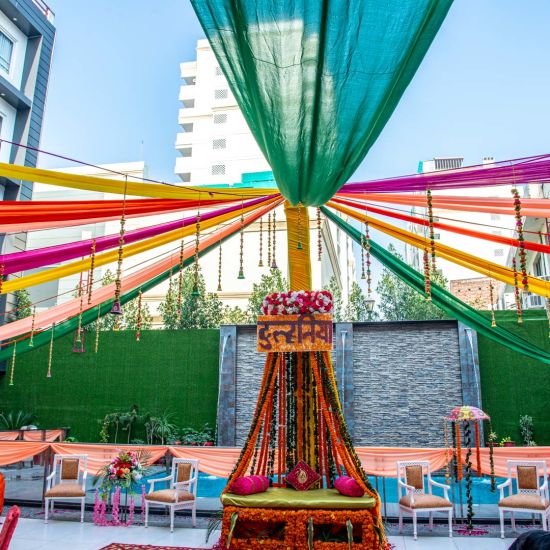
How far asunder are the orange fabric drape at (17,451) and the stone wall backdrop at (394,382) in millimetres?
3997

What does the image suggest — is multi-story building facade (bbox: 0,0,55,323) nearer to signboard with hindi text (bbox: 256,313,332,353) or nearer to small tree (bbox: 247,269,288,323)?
small tree (bbox: 247,269,288,323)

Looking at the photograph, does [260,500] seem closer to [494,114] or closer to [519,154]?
[519,154]

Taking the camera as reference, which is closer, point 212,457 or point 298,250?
point 298,250

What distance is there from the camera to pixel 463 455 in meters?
6.53

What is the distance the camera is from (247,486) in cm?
496

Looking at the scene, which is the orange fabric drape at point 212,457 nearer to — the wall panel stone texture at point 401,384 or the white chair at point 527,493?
the white chair at point 527,493

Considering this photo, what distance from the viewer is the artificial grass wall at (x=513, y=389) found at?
996cm

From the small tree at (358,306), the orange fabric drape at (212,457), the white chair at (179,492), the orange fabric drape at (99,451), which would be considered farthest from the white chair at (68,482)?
the small tree at (358,306)

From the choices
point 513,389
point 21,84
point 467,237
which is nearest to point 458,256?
point 513,389

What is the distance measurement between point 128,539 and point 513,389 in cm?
764

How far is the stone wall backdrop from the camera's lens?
10.1 m

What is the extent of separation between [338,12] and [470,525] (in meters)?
5.38

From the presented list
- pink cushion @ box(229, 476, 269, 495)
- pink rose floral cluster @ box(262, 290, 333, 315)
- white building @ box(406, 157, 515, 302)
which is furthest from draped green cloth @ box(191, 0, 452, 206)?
white building @ box(406, 157, 515, 302)

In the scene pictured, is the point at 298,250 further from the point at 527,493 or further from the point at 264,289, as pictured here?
the point at 264,289
